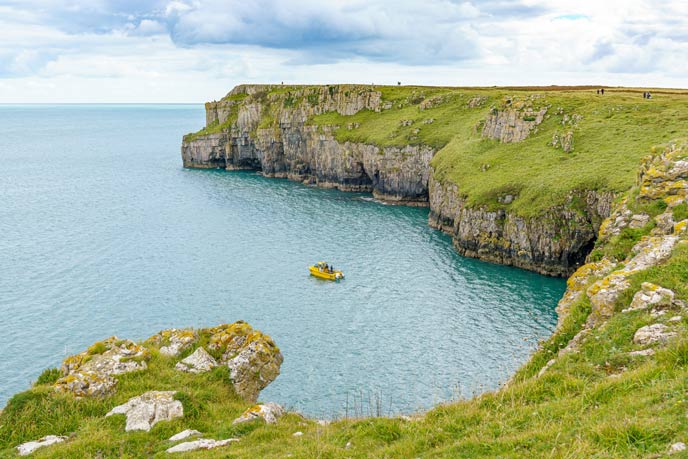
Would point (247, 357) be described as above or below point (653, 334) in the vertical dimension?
below

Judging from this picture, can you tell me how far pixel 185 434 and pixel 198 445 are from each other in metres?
1.49

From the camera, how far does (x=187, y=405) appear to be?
19266mm

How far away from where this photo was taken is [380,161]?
116 meters

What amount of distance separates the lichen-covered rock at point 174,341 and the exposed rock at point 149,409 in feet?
12.8

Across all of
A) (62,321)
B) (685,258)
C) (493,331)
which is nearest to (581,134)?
(493,331)

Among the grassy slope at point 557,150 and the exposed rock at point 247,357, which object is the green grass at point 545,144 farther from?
the exposed rock at point 247,357

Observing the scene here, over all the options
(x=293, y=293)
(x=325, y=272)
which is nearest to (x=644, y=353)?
(x=293, y=293)

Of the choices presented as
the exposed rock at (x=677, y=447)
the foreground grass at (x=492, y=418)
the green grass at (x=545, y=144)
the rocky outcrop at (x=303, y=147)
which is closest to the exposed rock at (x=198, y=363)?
the foreground grass at (x=492, y=418)

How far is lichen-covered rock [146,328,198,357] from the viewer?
23.6 meters

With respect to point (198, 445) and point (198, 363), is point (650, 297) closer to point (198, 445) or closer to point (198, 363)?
point (198, 445)

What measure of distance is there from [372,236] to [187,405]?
67.8m

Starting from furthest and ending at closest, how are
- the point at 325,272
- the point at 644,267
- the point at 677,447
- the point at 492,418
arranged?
the point at 325,272
the point at 644,267
the point at 492,418
the point at 677,447

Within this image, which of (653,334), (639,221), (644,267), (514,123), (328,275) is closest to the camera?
Answer: (653,334)

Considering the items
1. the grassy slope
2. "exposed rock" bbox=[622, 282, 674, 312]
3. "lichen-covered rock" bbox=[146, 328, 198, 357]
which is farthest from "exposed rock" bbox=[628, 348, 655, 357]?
the grassy slope
